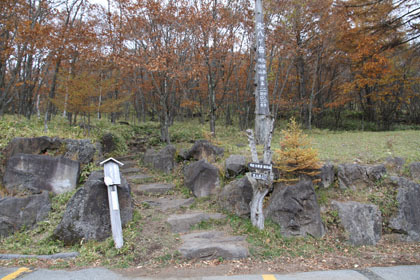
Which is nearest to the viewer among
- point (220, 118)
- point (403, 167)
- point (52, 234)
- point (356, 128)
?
point (52, 234)

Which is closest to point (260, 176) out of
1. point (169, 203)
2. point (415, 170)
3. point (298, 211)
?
point (298, 211)

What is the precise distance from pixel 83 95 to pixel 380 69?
1330cm

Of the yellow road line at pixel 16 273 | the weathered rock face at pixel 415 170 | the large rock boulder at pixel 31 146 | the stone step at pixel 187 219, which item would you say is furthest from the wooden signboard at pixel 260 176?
the large rock boulder at pixel 31 146

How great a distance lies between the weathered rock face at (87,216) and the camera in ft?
15.4

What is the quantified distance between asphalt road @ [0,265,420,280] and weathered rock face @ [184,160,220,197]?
8.83ft

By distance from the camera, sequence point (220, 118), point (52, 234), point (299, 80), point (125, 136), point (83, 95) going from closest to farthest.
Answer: point (52, 234), point (83, 95), point (125, 136), point (299, 80), point (220, 118)

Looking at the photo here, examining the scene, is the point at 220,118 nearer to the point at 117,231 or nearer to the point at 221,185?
the point at 221,185

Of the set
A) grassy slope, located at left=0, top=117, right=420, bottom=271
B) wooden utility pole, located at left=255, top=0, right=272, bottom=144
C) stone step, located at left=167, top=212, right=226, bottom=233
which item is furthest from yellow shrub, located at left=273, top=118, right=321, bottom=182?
stone step, located at left=167, top=212, right=226, bottom=233

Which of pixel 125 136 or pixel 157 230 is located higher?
pixel 125 136

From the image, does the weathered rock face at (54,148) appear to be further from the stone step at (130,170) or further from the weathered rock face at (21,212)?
the stone step at (130,170)

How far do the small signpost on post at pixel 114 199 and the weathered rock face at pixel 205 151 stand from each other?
2909mm

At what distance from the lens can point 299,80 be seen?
615 inches

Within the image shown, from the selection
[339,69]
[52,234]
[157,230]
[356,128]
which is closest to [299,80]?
[339,69]

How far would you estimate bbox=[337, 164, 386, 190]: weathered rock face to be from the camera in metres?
5.76
